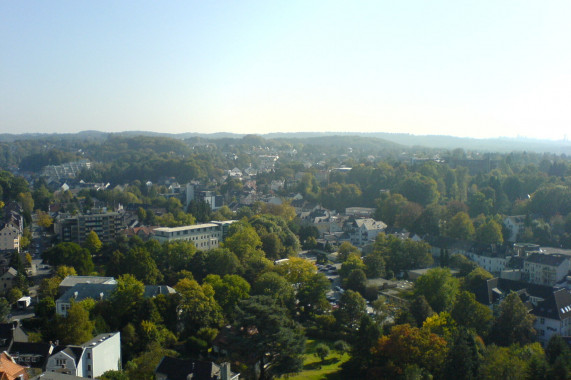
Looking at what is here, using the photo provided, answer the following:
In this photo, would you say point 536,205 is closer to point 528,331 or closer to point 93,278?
point 528,331

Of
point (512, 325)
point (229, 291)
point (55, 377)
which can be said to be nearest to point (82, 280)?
point (229, 291)

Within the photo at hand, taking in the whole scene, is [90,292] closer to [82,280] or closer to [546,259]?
[82,280]

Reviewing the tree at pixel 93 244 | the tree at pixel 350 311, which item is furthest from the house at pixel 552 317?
the tree at pixel 93 244

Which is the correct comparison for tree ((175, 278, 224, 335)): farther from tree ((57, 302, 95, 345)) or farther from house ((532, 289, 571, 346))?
house ((532, 289, 571, 346))

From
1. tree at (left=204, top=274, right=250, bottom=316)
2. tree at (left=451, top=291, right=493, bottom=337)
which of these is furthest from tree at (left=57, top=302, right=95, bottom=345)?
tree at (left=451, top=291, right=493, bottom=337)

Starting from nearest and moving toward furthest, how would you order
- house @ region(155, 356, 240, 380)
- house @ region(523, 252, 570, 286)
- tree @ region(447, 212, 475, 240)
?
1. house @ region(155, 356, 240, 380)
2. house @ region(523, 252, 570, 286)
3. tree @ region(447, 212, 475, 240)

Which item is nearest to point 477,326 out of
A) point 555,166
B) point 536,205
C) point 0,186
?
point 536,205
